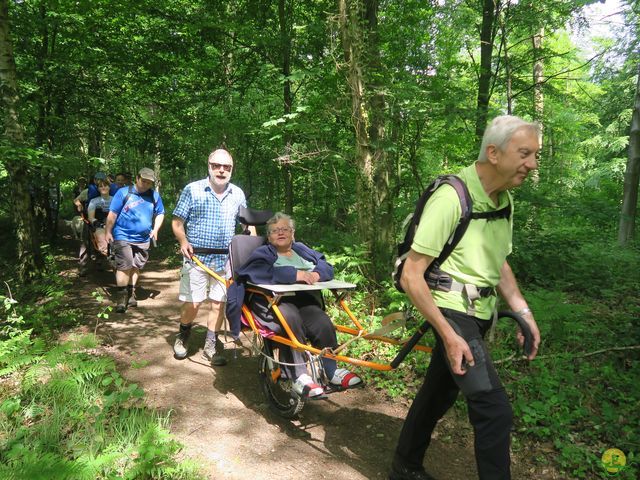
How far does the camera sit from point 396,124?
7.63 meters

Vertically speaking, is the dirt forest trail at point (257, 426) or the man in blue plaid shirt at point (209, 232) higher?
the man in blue plaid shirt at point (209, 232)

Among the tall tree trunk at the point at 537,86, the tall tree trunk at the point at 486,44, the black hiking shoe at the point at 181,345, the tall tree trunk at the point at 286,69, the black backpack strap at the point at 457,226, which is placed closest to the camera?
the black backpack strap at the point at 457,226

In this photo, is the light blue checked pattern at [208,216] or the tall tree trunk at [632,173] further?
the tall tree trunk at [632,173]

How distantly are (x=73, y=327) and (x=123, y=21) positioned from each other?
25.5 feet

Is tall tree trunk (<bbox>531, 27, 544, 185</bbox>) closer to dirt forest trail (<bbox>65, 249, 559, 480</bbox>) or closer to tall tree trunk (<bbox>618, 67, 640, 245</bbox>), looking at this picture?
tall tree trunk (<bbox>618, 67, 640, 245</bbox>)

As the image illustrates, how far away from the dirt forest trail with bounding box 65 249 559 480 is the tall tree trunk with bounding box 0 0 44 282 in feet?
7.82

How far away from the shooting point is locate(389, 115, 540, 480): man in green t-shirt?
7.36 feet

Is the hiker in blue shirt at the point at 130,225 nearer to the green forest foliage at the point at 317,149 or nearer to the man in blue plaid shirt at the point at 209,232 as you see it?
the green forest foliage at the point at 317,149

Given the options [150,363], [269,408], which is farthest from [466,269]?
[150,363]

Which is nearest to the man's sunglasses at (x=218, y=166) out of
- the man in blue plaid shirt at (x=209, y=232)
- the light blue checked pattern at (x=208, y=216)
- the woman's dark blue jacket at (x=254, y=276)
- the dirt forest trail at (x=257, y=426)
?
the man in blue plaid shirt at (x=209, y=232)

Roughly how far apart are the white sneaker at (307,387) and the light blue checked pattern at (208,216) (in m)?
2.00

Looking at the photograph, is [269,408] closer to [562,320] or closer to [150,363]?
[150,363]

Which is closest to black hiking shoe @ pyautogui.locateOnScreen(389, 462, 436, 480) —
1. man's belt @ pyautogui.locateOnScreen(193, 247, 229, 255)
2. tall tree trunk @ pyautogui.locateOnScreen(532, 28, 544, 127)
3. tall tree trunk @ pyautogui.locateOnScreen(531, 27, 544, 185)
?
man's belt @ pyautogui.locateOnScreen(193, 247, 229, 255)

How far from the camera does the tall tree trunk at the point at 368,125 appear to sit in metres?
6.12
